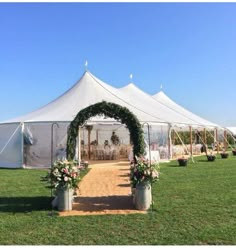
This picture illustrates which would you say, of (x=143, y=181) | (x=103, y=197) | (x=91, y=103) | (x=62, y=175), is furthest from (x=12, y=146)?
(x=143, y=181)

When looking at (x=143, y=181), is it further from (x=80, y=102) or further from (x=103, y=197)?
(x=80, y=102)

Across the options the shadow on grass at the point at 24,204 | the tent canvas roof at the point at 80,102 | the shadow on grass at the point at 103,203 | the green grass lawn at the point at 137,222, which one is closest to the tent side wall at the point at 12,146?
the tent canvas roof at the point at 80,102

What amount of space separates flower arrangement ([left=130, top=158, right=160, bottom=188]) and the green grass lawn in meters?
0.59

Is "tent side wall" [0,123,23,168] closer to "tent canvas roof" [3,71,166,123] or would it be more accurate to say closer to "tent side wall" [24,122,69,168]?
"tent side wall" [24,122,69,168]

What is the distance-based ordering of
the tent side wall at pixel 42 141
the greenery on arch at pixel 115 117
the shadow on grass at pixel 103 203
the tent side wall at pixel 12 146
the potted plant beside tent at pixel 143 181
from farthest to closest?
the tent side wall at pixel 12 146 → the tent side wall at pixel 42 141 → the greenery on arch at pixel 115 117 → the shadow on grass at pixel 103 203 → the potted plant beside tent at pixel 143 181

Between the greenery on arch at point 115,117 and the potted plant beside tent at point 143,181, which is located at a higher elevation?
the greenery on arch at point 115,117

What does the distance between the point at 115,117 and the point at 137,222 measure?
12.1ft

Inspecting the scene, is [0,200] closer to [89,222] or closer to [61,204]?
[61,204]

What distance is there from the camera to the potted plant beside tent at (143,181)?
25.0 ft

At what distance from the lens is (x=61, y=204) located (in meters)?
7.57

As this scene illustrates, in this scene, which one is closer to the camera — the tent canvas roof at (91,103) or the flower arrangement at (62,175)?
the flower arrangement at (62,175)

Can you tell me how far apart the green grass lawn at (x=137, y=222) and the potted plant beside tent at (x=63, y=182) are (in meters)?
0.33

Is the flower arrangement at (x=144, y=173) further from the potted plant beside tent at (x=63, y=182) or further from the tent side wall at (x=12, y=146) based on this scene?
the tent side wall at (x=12, y=146)

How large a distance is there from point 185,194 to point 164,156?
10247 millimetres
